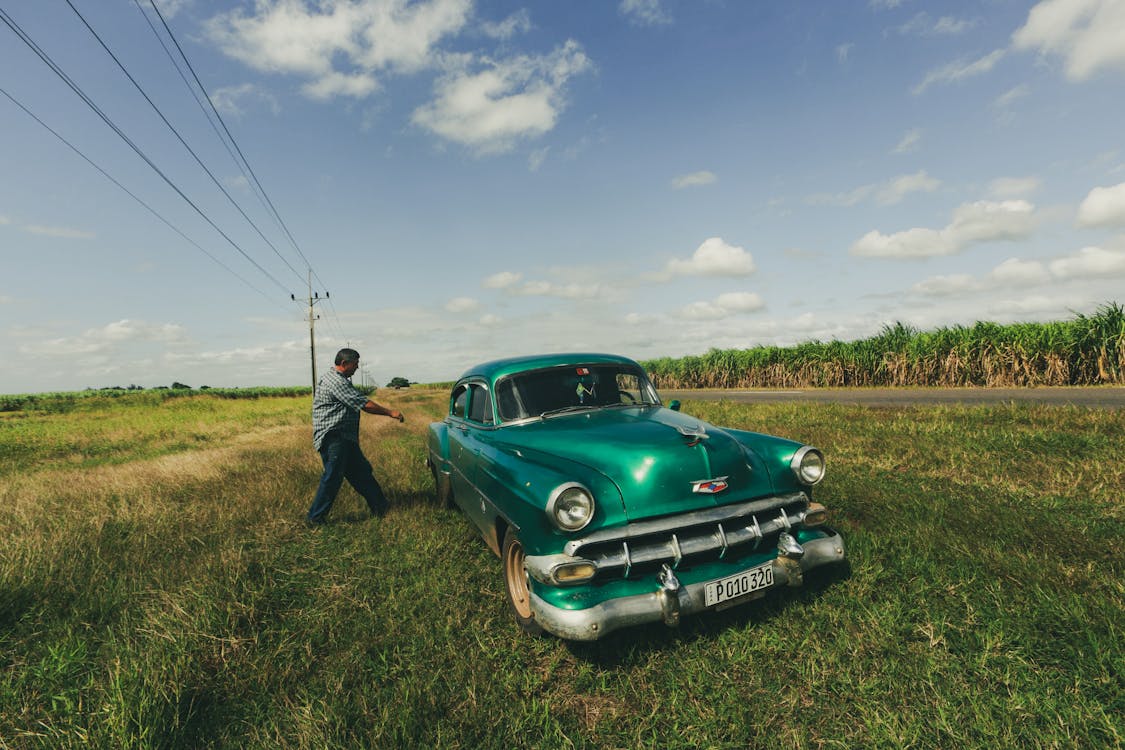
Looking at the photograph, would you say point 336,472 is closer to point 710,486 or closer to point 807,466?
point 710,486

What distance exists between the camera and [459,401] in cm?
551

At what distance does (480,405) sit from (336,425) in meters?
2.00

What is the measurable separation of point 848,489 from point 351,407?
558 centimetres

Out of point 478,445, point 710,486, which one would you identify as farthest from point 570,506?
point 478,445

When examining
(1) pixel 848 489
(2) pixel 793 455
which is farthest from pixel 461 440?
(1) pixel 848 489

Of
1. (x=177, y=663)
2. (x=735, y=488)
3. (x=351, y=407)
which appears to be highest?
(x=351, y=407)

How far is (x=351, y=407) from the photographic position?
18.1 feet

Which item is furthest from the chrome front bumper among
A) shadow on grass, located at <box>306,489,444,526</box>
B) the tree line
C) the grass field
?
the tree line

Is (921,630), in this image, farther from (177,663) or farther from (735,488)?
(177,663)

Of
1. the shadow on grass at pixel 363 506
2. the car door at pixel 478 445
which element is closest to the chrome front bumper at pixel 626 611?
the car door at pixel 478 445

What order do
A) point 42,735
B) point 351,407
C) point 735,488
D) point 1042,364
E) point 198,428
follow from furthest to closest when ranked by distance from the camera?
point 198,428, point 1042,364, point 351,407, point 735,488, point 42,735

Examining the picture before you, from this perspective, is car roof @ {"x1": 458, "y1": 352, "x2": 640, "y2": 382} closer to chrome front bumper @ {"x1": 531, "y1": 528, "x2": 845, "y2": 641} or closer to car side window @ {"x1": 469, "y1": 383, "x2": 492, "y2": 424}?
car side window @ {"x1": 469, "y1": 383, "x2": 492, "y2": 424}

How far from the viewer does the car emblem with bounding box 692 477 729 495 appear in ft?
→ 9.36

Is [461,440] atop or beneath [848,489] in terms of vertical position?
atop
